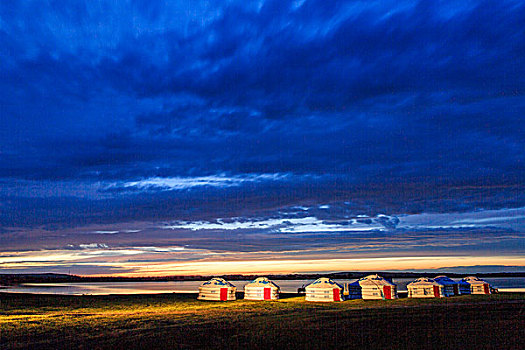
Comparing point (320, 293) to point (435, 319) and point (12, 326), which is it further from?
point (12, 326)

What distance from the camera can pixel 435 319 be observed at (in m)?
30.5

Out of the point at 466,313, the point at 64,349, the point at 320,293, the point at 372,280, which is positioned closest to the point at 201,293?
the point at 320,293

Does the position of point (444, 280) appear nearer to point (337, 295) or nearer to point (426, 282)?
point (426, 282)

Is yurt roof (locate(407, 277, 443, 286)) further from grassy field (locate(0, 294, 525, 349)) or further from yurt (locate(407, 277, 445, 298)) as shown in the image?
grassy field (locate(0, 294, 525, 349))

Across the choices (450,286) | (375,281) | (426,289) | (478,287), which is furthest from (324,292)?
(478,287)

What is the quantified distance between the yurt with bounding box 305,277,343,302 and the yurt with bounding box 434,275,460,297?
18.7 m

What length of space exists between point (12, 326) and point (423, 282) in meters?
51.7

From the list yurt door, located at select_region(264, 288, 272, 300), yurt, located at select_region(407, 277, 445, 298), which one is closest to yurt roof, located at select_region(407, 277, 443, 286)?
yurt, located at select_region(407, 277, 445, 298)

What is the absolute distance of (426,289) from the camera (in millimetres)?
59656

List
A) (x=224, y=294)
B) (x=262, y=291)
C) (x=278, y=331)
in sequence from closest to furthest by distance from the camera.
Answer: (x=278, y=331) → (x=262, y=291) → (x=224, y=294)

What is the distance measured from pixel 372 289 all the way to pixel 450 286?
14604 mm

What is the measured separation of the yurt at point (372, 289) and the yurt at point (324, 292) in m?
5.29

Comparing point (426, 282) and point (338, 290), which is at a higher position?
point (426, 282)

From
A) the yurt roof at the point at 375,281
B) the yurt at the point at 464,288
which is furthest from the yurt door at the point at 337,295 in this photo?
the yurt at the point at 464,288
